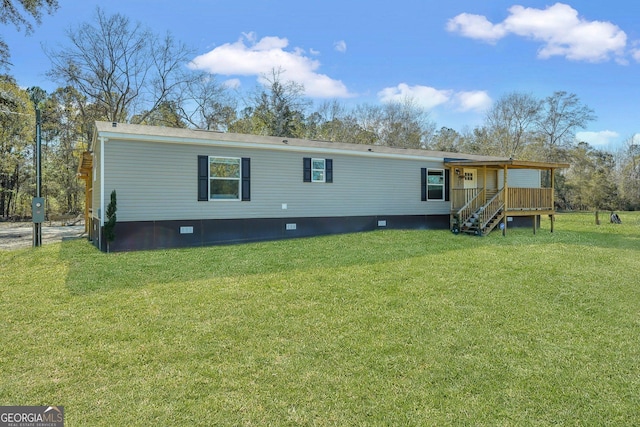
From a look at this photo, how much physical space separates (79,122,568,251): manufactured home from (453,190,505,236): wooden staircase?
0.11 ft

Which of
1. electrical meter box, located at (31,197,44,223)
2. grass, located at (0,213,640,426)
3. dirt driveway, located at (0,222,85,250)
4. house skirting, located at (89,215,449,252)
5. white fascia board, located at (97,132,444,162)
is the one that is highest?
white fascia board, located at (97,132,444,162)

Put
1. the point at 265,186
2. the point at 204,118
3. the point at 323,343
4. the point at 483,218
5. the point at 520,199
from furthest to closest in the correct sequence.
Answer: the point at 204,118
the point at 520,199
the point at 483,218
the point at 265,186
the point at 323,343

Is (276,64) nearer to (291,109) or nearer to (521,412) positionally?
(291,109)

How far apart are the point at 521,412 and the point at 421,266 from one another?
13.6ft

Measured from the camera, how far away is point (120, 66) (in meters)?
22.9

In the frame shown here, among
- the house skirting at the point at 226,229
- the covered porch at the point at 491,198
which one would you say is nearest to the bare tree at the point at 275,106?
the covered porch at the point at 491,198

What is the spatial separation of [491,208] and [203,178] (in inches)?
347

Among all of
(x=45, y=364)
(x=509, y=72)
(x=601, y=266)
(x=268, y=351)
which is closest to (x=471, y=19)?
(x=509, y=72)

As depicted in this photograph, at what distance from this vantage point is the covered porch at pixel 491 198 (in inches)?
447

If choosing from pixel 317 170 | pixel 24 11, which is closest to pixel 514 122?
pixel 317 170

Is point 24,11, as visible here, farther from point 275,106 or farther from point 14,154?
point 275,106

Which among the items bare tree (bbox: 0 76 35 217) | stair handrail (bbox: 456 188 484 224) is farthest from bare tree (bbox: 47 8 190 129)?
stair handrail (bbox: 456 188 484 224)

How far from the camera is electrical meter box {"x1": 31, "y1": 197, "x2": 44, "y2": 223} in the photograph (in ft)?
30.4

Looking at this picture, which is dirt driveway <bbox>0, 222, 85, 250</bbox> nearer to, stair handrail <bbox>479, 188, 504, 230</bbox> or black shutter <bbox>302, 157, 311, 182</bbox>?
black shutter <bbox>302, 157, 311, 182</bbox>
